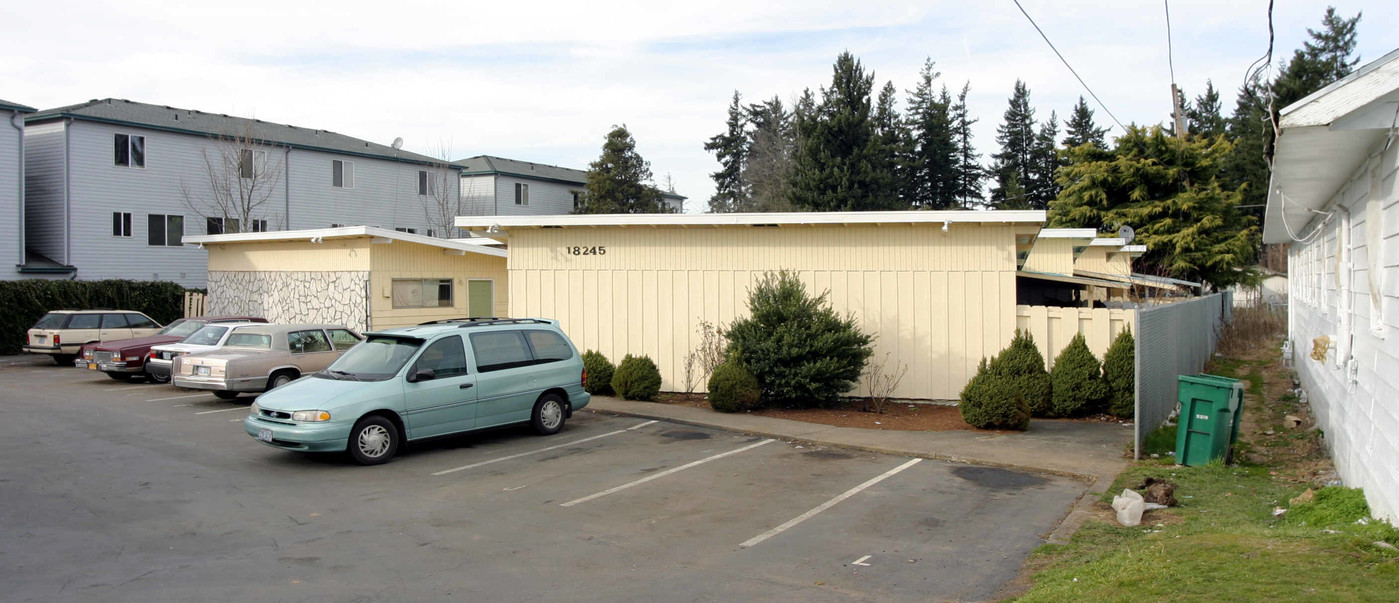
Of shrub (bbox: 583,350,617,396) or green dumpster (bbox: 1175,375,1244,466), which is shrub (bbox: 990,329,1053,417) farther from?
shrub (bbox: 583,350,617,396)

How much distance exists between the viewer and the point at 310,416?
408 inches

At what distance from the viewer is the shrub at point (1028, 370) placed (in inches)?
556

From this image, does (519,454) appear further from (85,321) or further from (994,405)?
(85,321)

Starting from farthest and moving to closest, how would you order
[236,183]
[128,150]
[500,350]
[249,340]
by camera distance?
[236,183], [128,150], [249,340], [500,350]

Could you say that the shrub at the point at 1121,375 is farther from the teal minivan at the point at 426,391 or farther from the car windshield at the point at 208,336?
the car windshield at the point at 208,336

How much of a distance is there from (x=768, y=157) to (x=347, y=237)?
3847cm

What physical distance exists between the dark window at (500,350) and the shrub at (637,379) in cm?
399

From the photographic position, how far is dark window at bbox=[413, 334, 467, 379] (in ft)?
37.8

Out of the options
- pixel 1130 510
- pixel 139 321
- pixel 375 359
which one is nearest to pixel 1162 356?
pixel 1130 510

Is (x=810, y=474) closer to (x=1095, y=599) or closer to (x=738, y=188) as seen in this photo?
(x=1095, y=599)

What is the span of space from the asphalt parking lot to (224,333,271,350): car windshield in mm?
4073

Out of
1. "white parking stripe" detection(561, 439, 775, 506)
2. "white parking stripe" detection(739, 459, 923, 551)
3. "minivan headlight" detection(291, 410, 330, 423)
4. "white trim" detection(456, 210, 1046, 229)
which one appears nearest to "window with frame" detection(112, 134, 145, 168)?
"white trim" detection(456, 210, 1046, 229)

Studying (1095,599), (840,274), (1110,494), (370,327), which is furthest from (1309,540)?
(370,327)

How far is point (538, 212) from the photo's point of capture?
4678 cm
